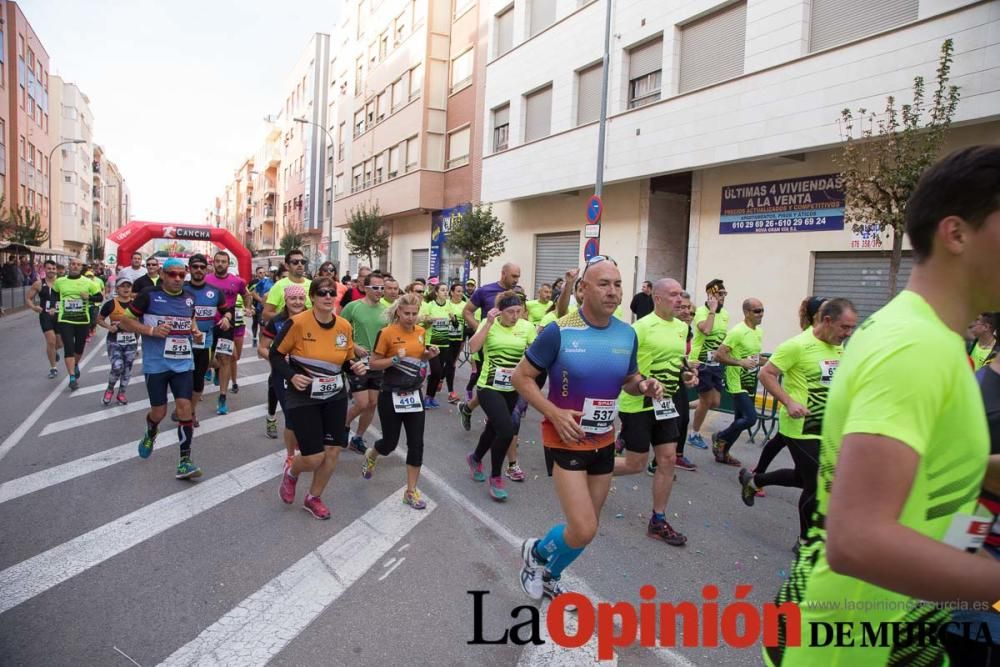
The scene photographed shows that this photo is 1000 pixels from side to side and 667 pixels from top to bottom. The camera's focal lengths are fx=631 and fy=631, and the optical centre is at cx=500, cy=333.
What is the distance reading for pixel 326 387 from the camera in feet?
16.7

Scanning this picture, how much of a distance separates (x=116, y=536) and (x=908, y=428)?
505 centimetres

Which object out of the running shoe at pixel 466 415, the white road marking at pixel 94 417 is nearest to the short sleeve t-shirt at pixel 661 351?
the running shoe at pixel 466 415

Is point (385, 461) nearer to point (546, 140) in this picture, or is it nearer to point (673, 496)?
point (673, 496)

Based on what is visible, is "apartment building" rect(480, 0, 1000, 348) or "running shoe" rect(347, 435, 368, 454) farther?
"apartment building" rect(480, 0, 1000, 348)

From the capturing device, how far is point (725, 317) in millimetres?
8375

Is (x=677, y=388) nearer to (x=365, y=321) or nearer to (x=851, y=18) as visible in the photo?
(x=365, y=321)

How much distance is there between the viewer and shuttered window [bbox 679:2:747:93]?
1377 cm

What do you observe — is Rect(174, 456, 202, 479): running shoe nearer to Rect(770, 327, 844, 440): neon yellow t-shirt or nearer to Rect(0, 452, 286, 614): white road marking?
Rect(0, 452, 286, 614): white road marking

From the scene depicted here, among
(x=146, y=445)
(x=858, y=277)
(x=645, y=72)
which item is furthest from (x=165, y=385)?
(x=645, y=72)

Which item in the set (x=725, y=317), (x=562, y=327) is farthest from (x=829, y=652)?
(x=725, y=317)

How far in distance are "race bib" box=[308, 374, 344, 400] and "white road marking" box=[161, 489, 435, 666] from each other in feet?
3.41

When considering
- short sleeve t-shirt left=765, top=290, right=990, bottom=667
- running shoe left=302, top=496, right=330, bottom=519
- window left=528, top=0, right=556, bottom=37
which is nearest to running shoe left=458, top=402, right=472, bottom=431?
running shoe left=302, top=496, right=330, bottom=519

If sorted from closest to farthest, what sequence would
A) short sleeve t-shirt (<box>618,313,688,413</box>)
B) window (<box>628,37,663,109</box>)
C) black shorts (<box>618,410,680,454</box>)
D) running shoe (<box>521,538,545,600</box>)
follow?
running shoe (<box>521,538,545,600</box>) < black shorts (<box>618,410,680,454</box>) < short sleeve t-shirt (<box>618,313,688,413</box>) < window (<box>628,37,663,109</box>)

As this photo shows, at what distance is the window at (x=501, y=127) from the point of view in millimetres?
22781
